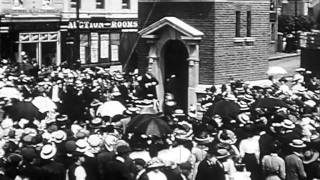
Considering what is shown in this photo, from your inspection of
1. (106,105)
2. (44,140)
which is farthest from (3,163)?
(106,105)

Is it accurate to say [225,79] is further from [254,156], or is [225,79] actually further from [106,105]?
[254,156]

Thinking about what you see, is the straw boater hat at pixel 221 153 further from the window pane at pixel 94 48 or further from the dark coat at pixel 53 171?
the window pane at pixel 94 48

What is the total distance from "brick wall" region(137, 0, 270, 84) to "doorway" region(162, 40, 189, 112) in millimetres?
775

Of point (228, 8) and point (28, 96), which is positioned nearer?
point (28, 96)

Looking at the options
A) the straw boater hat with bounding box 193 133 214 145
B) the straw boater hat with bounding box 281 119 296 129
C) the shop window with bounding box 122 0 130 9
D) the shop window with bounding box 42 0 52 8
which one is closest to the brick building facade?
the straw boater hat with bounding box 281 119 296 129

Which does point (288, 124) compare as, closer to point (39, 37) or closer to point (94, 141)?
point (94, 141)

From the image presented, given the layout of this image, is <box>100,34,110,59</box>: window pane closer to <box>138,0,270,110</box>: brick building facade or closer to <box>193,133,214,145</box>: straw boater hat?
<box>138,0,270,110</box>: brick building facade

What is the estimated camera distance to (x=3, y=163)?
9914 millimetres

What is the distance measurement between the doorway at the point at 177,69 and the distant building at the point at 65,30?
8601 mm

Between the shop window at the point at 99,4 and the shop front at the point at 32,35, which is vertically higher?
the shop window at the point at 99,4

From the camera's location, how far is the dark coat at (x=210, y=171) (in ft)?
31.4

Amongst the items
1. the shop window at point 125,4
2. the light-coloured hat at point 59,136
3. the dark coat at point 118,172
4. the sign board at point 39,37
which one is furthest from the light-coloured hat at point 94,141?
the shop window at point 125,4

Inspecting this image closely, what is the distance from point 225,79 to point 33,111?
426 inches

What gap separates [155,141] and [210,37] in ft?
40.4
